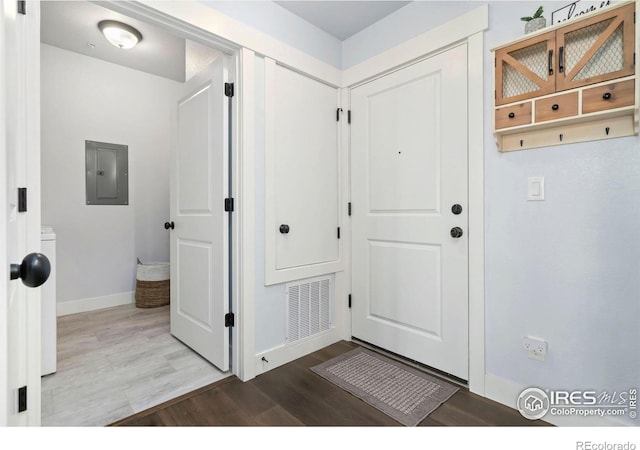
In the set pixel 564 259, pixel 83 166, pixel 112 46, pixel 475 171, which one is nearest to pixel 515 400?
pixel 564 259

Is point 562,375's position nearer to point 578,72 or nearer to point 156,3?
point 578,72

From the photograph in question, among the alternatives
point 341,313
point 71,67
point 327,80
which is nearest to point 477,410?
point 341,313

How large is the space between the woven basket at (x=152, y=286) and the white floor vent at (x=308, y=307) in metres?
1.88

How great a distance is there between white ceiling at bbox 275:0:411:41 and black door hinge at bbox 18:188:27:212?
1.83 metres

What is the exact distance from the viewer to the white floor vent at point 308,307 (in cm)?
227

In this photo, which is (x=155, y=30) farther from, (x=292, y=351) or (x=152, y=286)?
(x=292, y=351)

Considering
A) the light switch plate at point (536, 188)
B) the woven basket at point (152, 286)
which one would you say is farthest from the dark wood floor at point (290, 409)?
the woven basket at point (152, 286)

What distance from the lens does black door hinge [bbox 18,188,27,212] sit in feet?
3.82

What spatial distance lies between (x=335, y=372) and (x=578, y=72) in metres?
2.01

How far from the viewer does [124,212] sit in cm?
356

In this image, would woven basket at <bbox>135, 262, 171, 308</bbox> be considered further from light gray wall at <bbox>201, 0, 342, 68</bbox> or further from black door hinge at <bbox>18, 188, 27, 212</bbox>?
light gray wall at <bbox>201, 0, 342, 68</bbox>

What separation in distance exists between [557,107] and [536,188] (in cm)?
38
